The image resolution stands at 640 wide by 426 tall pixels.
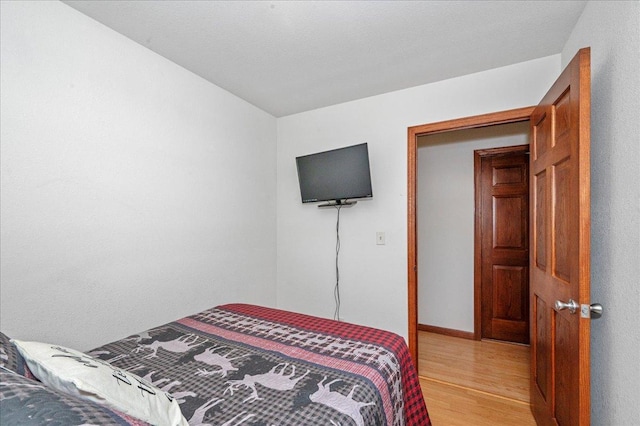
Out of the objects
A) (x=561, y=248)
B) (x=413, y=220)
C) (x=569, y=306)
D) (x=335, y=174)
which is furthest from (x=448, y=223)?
(x=569, y=306)

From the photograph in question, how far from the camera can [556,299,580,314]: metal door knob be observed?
1308 millimetres

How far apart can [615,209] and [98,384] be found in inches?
77.1

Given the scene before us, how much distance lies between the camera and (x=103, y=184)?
5.99 ft

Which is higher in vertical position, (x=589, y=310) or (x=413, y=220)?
(x=413, y=220)

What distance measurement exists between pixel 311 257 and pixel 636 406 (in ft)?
8.07

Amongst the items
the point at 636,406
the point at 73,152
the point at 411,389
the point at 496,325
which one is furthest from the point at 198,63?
the point at 496,325

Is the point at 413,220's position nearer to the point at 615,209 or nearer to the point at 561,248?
the point at 561,248

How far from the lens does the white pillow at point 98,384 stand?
2.52 feet

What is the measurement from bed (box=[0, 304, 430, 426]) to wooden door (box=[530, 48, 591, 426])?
2.30 ft

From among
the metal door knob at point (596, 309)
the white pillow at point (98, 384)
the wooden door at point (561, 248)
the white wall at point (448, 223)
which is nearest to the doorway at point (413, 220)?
the wooden door at point (561, 248)

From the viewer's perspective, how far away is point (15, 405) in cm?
59

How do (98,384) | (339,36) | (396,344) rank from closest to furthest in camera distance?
1. (98,384)
2. (396,344)
3. (339,36)

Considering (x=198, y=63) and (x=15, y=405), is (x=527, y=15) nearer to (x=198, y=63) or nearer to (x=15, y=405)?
(x=198, y=63)

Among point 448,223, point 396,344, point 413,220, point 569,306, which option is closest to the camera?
point 569,306
